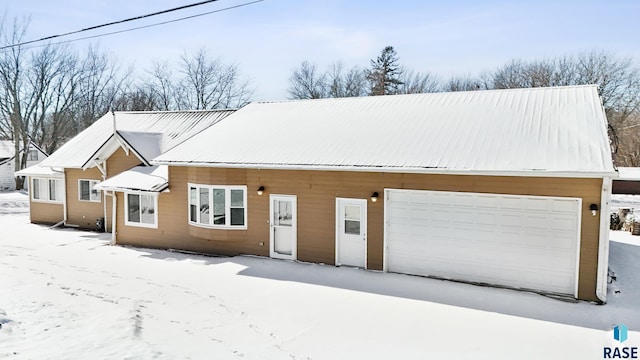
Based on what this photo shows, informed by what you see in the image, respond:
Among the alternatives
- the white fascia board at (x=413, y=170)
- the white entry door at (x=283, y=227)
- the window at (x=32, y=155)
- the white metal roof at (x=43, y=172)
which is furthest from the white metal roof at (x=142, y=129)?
the window at (x=32, y=155)

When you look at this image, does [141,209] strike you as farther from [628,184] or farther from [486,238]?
[628,184]

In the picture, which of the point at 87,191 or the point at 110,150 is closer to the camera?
the point at 110,150

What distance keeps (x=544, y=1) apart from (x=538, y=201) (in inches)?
171

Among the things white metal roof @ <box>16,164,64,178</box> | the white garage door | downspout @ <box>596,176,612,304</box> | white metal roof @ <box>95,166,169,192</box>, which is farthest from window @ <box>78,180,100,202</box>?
downspout @ <box>596,176,612,304</box>

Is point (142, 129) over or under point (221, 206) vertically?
over

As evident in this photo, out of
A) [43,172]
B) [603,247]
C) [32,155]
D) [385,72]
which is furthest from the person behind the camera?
[385,72]

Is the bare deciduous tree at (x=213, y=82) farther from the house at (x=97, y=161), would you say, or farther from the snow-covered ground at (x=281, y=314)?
the snow-covered ground at (x=281, y=314)

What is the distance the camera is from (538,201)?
8.78m

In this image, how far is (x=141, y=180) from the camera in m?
13.8

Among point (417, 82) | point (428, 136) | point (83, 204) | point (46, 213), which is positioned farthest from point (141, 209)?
point (417, 82)

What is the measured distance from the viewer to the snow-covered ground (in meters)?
6.22

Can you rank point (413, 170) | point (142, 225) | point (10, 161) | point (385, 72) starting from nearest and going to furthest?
point (413, 170)
point (142, 225)
point (10, 161)
point (385, 72)

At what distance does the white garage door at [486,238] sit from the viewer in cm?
860

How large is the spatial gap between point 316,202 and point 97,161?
32.6 ft
